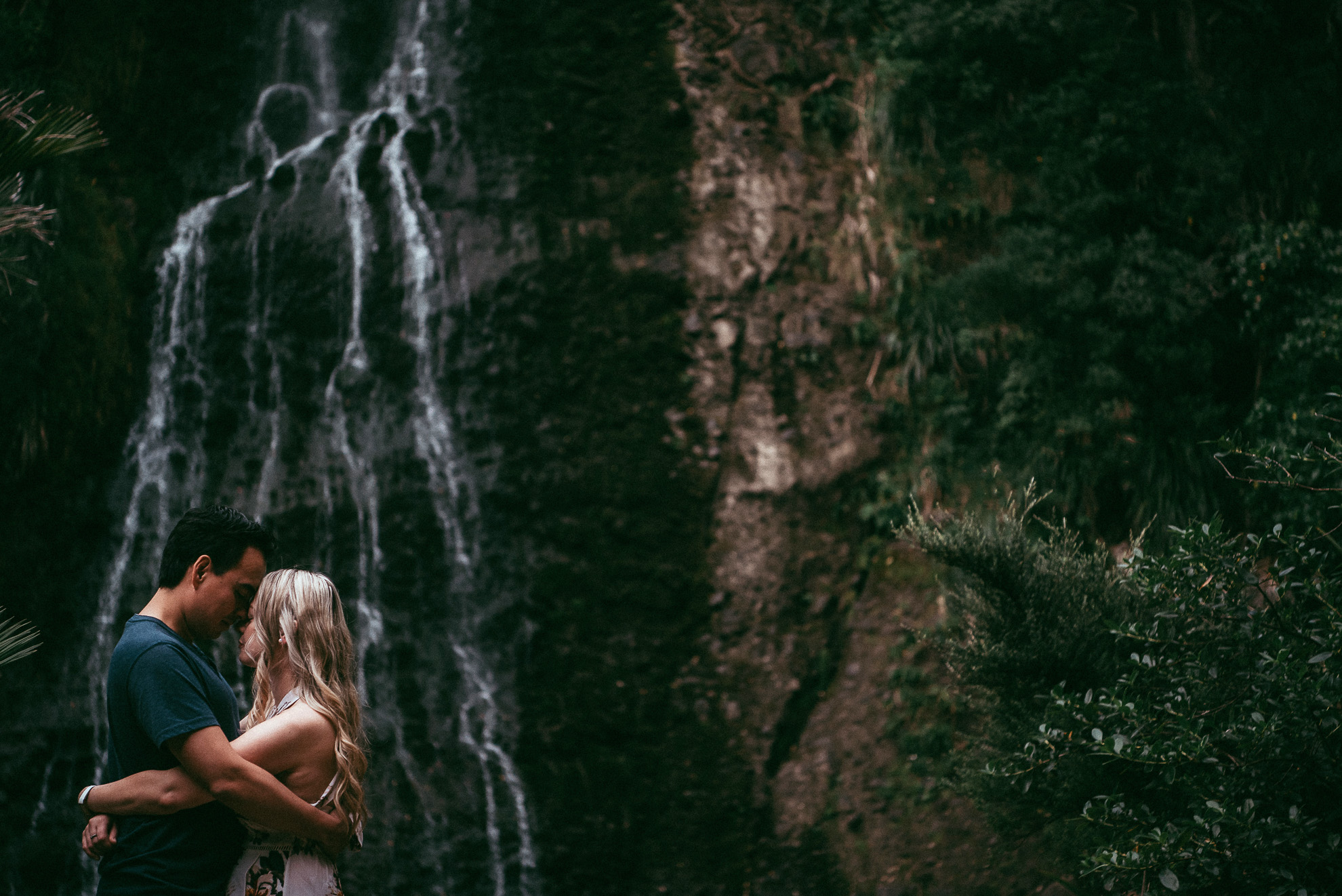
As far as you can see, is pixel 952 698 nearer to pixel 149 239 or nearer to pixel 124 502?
pixel 124 502

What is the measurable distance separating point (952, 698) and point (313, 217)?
6.68 m

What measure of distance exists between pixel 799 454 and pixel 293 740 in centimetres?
534

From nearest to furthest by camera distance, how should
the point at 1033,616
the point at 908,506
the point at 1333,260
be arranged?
the point at 1033,616
the point at 1333,260
the point at 908,506

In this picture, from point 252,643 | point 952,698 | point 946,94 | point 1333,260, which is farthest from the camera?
point 946,94

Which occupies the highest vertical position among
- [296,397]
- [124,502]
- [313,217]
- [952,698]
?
[313,217]

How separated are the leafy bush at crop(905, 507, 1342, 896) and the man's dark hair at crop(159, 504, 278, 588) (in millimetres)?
3047

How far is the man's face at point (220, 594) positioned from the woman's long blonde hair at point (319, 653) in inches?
2.5

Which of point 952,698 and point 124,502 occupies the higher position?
point 124,502

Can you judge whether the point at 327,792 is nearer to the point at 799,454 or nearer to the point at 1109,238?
the point at 799,454

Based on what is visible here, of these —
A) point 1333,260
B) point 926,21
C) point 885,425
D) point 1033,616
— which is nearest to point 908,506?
point 885,425

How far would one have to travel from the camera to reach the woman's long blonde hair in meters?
2.52

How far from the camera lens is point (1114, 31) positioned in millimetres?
7301

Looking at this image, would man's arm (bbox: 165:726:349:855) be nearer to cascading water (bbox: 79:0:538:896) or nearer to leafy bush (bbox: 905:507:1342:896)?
leafy bush (bbox: 905:507:1342:896)

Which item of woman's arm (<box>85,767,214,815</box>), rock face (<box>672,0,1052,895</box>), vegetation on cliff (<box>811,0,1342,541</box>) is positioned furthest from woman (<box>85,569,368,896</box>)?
vegetation on cliff (<box>811,0,1342,541</box>)
